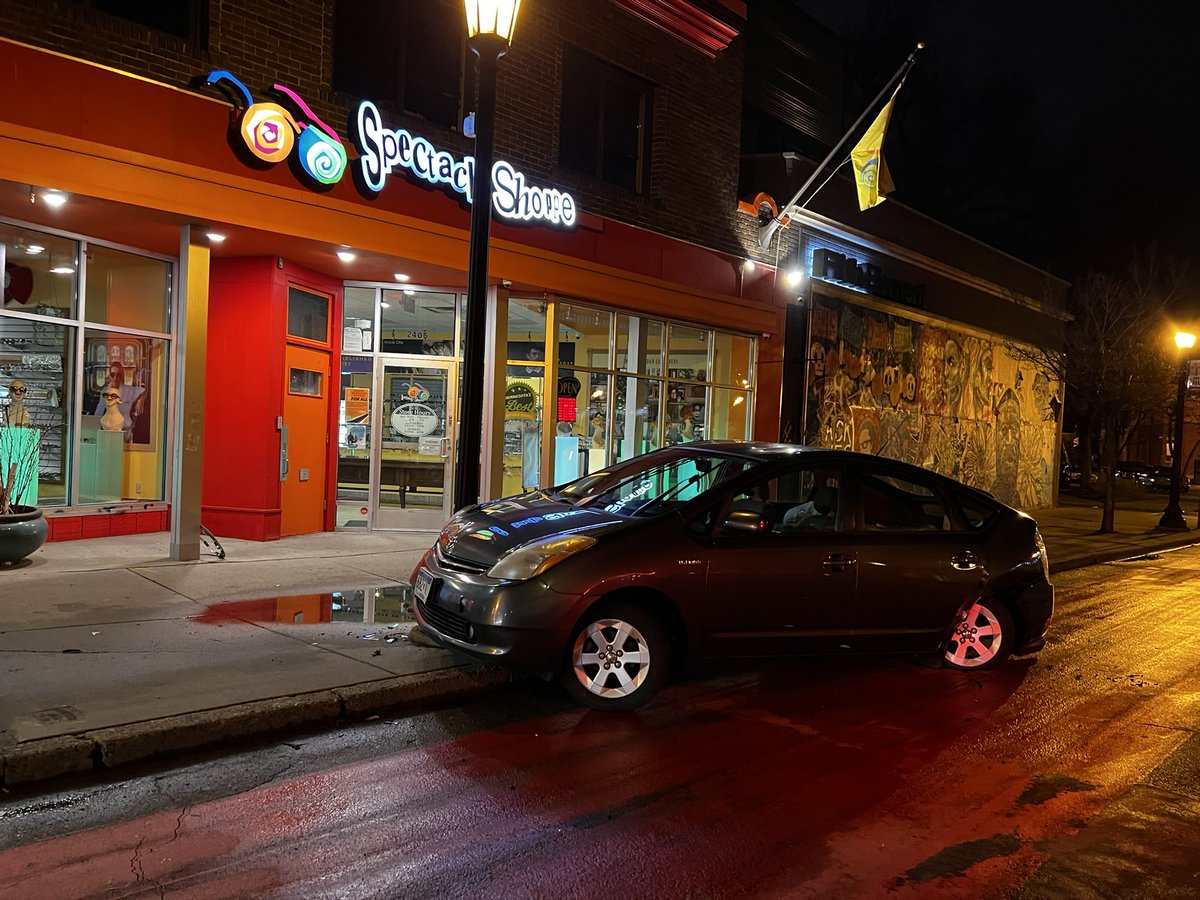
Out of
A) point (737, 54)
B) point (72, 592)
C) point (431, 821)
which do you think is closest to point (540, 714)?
point (431, 821)

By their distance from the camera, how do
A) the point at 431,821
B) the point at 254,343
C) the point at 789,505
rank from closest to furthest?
1. the point at 431,821
2. the point at 789,505
3. the point at 254,343

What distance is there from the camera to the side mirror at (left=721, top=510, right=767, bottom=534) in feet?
20.5

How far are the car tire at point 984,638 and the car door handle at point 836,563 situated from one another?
1433mm

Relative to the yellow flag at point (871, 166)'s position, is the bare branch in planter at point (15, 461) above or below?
below

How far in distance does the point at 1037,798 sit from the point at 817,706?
175 cm

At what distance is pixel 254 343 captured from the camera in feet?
37.9

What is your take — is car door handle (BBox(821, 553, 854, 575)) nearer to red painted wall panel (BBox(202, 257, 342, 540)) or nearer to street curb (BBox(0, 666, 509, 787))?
street curb (BBox(0, 666, 509, 787))

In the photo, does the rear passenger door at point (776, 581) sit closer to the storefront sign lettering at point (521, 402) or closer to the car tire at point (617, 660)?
the car tire at point (617, 660)

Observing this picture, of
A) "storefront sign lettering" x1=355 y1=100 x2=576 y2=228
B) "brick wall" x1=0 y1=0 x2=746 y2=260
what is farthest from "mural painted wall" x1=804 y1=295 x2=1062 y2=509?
"storefront sign lettering" x1=355 y1=100 x2=576 y2=228

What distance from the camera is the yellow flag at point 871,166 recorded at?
1506cm

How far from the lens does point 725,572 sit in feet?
20.2

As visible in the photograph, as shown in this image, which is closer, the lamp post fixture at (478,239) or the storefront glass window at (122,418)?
the lamp post fixture at (478,239)

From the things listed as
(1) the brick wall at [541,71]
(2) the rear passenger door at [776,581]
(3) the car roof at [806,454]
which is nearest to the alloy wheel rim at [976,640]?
(3) the car roof at [806,454]

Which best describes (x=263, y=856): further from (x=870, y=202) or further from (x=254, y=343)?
(x=870, y=202)
